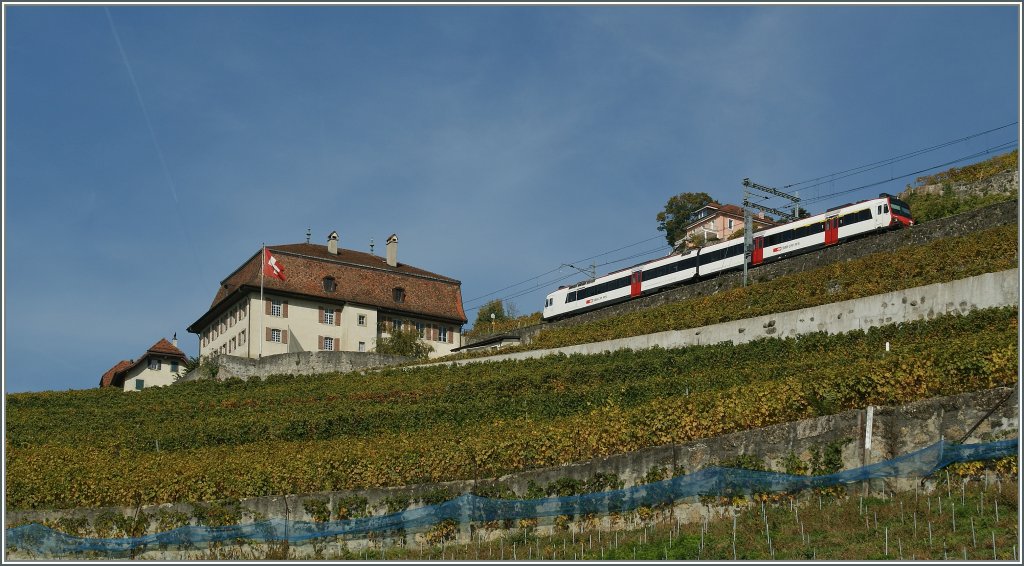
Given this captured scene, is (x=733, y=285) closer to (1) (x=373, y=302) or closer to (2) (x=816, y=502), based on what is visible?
(1) (x=373, y=302)

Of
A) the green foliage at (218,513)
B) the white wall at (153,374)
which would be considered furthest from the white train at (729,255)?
the green foliage at (218,513)

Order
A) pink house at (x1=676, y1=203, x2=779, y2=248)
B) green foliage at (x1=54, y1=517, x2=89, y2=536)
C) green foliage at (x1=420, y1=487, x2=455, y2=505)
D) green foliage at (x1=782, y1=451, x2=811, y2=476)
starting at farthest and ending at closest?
pink house at (x1=676, y1=203, x2=779, y2=248) < green foliage at (x1=54, y1=517, x2=89, y2=536) < green foliage at (x1=420, y1=487, x2=455, y2=505) < green foliage at (x1=782, y1=451, x2=811, y2=476)

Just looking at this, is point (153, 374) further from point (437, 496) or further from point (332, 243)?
point (437, 496)

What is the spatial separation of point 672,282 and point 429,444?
118 feet

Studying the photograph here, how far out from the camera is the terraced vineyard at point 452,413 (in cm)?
2530

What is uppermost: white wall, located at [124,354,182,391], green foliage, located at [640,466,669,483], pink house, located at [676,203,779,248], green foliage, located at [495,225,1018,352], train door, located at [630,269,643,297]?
pink house, located at [676,203,779,248]

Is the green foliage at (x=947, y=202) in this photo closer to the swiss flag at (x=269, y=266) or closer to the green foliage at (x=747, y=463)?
the swiss flag at (x=269, y=266)

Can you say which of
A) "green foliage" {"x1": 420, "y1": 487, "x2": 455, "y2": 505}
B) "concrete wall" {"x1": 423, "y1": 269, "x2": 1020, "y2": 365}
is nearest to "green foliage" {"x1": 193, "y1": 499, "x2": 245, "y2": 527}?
"green foliage" {"x1": 420, "y1": 487, "x2": 455, "y2": 505}

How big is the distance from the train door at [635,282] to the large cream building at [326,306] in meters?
11.2

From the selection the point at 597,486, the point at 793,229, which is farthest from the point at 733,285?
the point at 597,486

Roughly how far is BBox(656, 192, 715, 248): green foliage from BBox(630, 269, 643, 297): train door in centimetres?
3644

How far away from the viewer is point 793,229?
56812mm

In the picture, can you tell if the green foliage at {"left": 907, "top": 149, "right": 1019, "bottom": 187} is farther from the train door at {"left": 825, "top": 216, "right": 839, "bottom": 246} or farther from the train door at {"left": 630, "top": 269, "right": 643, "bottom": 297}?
the train door at {"left": 630, "top": 269, "right": 643, "bottom": 297}

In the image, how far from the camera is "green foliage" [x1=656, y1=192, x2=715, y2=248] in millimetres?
102125
